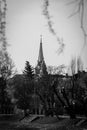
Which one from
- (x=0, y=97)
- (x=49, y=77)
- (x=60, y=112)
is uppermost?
(x=49, y=77)

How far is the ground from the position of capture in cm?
1240

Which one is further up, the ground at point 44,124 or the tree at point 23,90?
the tree at point 23,90

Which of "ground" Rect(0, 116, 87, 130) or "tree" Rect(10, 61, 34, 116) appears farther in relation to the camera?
"tree" Rect(10, 61, 34, 116)

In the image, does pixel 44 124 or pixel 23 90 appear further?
pixel 23 90

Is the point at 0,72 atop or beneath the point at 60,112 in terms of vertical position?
atop

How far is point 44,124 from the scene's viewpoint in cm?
1555

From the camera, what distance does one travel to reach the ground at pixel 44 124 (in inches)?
488

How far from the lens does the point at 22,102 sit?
888 inches

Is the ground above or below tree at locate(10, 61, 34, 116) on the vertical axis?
below

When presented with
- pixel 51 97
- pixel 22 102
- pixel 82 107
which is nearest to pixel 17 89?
pixel 22 102

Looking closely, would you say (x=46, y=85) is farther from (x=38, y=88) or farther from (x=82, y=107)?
(x=82, y=107)

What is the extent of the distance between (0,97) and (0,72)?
2.60 m

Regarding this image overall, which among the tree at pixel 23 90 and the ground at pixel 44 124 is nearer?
the ground at pixel 44 124

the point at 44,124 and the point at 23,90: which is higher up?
the point at 23,90
